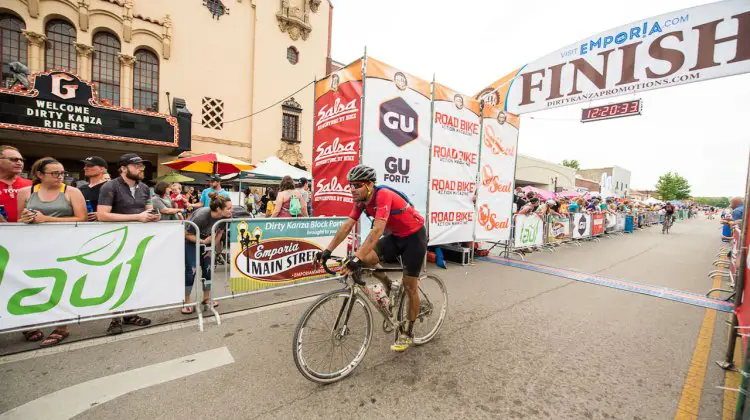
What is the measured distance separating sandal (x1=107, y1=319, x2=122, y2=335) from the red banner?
663 inches

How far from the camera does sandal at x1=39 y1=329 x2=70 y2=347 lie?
325 centimetres

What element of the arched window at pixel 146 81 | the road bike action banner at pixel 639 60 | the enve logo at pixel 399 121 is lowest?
the enve logo at pixel 399 121

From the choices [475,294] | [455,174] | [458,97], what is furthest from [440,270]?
[458,97]

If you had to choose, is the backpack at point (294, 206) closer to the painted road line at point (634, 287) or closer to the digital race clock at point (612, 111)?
the painted road line at point (634, 287)

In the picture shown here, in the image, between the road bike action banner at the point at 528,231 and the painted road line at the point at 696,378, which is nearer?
the painted road line at the point at 696,378

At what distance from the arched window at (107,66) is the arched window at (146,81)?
0.72 metres

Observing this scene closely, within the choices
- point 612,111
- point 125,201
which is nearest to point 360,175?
point 125,201

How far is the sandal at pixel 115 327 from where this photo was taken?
3.59 m

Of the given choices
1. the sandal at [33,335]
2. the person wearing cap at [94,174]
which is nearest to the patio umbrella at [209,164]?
the person wearing cap at [94,174]

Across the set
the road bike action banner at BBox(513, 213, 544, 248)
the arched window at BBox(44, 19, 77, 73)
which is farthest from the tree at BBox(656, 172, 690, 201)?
the arched window at BBox(44, 19, 77, 73)

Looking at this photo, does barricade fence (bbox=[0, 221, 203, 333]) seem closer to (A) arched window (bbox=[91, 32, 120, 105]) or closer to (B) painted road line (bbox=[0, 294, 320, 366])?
(B) painted road line (bbox=[0, 294, 320, 366])

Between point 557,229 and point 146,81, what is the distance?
20995mm

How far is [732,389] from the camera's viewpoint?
2.64 meters

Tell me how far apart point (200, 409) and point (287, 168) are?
11.2 metres
